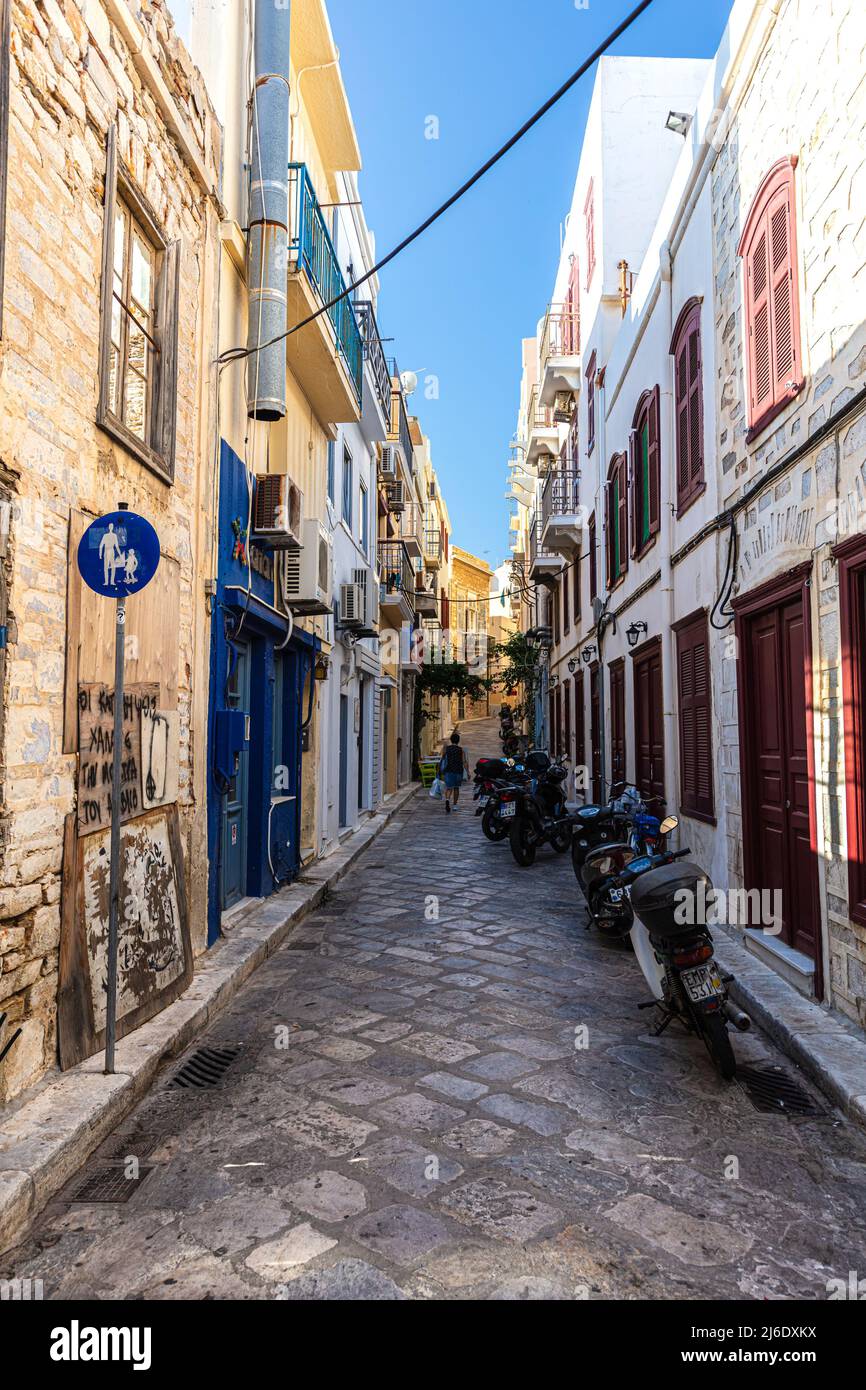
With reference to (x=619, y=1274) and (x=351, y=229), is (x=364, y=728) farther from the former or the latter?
(x=619, y=1274)

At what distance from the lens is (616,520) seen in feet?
47.7

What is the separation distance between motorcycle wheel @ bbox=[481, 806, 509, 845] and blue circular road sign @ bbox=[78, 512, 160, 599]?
9.93 m

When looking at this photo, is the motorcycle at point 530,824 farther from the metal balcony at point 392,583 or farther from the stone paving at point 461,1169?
the metal balcony at point 392,583

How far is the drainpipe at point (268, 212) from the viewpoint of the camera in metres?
7.46

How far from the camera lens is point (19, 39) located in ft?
12.7

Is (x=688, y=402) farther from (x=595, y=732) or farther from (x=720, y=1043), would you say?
(x=595, y=732)

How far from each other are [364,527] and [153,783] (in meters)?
11.8

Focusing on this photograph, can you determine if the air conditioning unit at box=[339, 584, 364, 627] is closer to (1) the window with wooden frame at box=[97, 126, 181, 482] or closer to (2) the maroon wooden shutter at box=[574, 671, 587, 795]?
(1) the window with wooden frame at box=[97, 126, 181, 482]

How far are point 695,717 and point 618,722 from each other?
18.2 feet

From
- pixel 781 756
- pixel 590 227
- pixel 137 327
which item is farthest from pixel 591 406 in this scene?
pixel 137 327

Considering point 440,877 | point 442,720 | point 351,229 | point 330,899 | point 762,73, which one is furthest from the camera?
point 442,720

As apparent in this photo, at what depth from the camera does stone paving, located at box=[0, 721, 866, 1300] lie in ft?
9.06

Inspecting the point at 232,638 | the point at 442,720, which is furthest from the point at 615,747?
the point at 442,720

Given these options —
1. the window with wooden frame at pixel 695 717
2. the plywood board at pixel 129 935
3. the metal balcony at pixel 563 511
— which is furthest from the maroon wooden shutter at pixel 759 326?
the metal balcony at pixel 563 511
